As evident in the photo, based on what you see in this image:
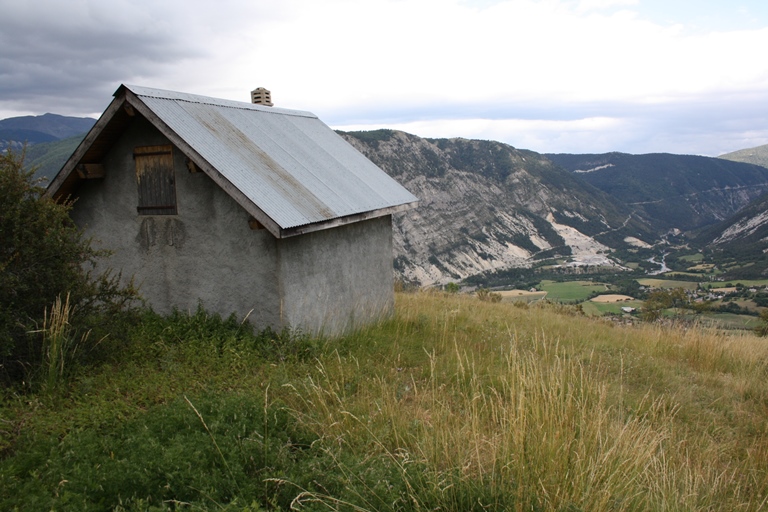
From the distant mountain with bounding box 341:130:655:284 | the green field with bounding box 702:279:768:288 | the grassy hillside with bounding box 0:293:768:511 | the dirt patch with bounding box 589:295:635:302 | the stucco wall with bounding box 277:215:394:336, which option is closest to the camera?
the grassy hillside with bounding box 0:293:768:511

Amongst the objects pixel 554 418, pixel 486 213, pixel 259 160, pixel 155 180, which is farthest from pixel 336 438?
pixel 486 213

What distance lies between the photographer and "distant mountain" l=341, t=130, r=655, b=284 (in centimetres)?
10062

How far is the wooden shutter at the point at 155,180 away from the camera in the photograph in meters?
7.84

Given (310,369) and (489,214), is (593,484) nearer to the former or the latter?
(310,369)

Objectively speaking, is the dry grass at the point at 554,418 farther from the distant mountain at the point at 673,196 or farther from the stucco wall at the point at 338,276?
the distant mountain at the point at 673,196

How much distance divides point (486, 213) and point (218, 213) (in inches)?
4499

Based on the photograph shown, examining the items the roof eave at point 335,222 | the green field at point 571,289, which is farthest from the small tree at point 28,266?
the green field at point 571,289

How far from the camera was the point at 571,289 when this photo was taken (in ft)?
243

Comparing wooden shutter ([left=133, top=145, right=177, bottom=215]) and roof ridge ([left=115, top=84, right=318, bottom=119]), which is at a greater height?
roof ridge ([left=115, top=84, right=318, bottom=119])

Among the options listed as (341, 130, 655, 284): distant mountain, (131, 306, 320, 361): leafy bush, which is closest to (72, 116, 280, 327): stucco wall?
(131, 306, 320, 361): leafy bush

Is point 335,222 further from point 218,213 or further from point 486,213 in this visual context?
point 486,213

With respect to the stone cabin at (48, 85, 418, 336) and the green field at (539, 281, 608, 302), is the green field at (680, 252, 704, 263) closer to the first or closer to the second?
the green field at (539, 281, 608, 302)

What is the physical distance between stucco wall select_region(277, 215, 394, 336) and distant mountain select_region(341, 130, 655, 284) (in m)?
74.1

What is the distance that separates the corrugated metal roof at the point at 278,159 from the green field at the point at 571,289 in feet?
185
